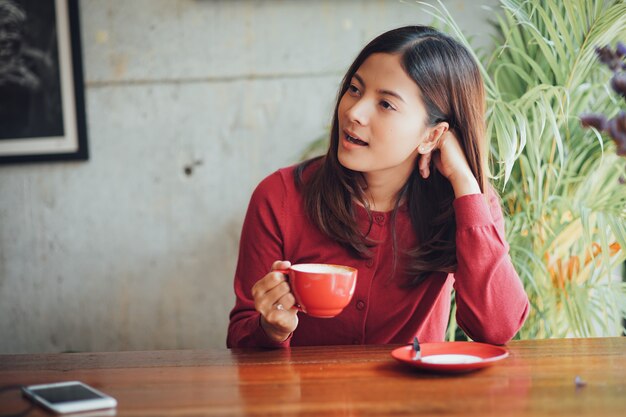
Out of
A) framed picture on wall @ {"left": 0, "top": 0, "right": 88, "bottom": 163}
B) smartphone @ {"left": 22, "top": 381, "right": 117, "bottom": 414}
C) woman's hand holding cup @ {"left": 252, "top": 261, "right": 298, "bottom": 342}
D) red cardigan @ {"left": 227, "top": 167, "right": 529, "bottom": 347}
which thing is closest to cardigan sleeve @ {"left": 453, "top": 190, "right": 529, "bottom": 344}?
red cardigan @ {"left": 227, "top": 167, "right": 529, "bottom": 347}

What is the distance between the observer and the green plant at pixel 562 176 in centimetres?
201

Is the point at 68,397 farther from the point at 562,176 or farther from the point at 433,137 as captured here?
the point at 562,176

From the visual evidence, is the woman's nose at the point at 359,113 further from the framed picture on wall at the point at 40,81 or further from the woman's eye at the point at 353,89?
the framed picture on wall at the point at 40,81

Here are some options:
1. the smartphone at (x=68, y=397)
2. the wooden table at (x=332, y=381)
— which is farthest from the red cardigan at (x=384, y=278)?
the smartphone at (x=68, y=397)

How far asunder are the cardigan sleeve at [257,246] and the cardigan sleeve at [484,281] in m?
0.41

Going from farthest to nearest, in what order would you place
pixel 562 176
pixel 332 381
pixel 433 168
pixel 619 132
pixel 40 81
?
pixel 40 81 → pixel 562 176 → pixel 433 168 → pixel 332 381 → pixel 619 132

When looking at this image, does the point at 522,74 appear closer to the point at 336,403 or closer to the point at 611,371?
the point at 611,371

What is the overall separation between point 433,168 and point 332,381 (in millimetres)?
753

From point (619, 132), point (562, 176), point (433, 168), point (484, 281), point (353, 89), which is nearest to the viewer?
point (619, 132)

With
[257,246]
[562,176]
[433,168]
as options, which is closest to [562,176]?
[562,176]

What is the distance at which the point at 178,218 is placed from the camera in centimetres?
273

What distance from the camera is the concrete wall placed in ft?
8.73

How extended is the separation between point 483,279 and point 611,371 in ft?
1.19

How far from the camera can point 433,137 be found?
1.60 m
